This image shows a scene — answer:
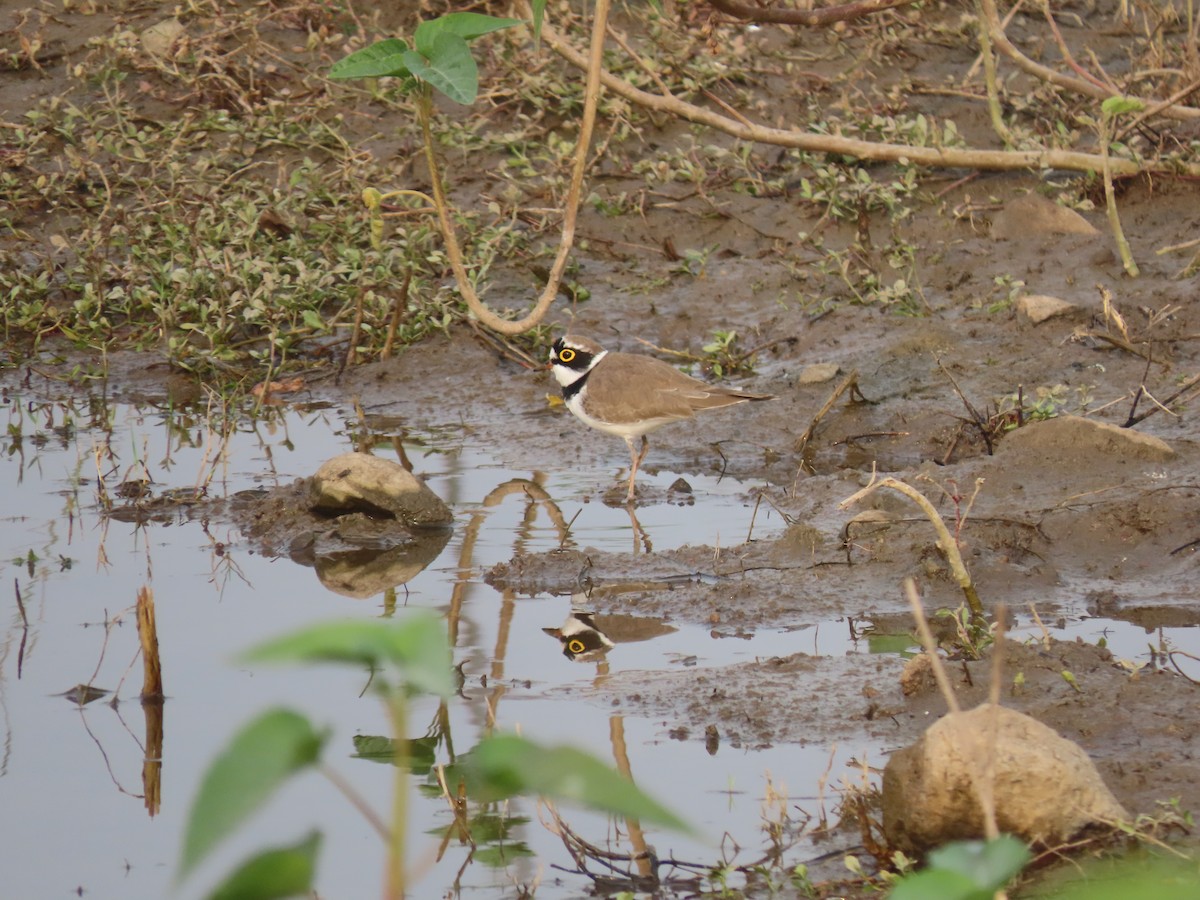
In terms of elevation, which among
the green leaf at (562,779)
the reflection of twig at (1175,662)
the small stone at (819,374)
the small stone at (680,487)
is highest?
the green leaf at (562,779)

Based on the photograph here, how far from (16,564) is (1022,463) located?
405 cm

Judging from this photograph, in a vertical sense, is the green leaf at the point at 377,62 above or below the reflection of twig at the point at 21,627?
above

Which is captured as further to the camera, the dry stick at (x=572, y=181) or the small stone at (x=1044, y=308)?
the small stone at (x=1044, y=308)

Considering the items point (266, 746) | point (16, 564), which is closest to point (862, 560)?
point (16, 564)

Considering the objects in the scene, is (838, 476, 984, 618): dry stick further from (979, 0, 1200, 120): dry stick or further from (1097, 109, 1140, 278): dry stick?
(979, 0, 1200, 120): dry stick

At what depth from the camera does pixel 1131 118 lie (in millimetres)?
8875

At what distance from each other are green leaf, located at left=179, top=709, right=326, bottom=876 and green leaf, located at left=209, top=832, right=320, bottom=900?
66 millimetres

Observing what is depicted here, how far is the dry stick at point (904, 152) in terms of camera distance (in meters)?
8.98

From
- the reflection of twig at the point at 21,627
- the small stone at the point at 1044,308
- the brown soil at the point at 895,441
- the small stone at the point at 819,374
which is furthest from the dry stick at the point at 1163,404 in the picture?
the reflection of twig at the point at 21,627

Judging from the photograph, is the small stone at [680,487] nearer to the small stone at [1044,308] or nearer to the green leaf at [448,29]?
the small stone at [1044,308]

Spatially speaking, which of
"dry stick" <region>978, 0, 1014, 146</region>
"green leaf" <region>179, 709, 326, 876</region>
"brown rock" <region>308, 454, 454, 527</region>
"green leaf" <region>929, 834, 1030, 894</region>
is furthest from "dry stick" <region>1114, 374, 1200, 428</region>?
"green leaf" <region>179, 709, 326, 876</region>

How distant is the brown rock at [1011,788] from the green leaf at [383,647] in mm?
2527

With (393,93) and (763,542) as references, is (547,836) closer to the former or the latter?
(763,542)

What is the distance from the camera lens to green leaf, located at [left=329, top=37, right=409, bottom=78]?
3.61 metres
